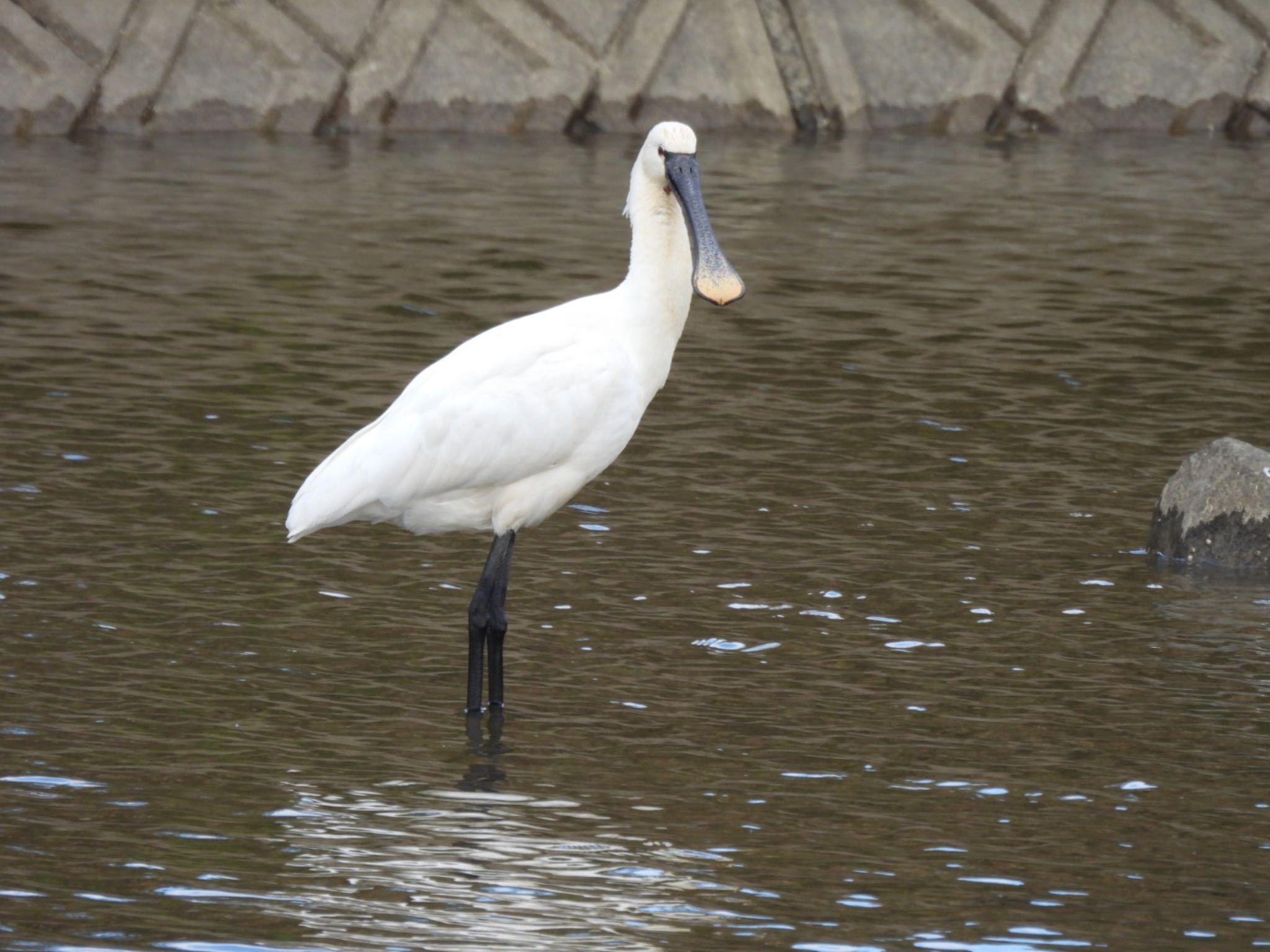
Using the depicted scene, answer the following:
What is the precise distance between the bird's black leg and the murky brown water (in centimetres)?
13

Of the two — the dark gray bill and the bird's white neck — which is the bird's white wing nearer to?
the bird's white neck

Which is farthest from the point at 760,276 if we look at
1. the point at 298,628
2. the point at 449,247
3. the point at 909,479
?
the point at 298,628

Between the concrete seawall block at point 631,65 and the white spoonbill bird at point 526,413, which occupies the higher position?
the concrete seawall block at point 631,65

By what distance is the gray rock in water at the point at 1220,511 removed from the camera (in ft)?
28.3

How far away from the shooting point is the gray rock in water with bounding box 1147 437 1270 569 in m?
8.64

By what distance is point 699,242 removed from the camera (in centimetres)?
739

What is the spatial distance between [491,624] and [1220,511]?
2927 millimetres

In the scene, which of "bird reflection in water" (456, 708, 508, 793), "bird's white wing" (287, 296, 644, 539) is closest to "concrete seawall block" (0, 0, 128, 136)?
"bird's white wing" (287, 296, 644, 539)

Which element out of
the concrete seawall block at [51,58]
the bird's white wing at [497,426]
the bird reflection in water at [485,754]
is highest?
the concrete seawall block at [51,58]

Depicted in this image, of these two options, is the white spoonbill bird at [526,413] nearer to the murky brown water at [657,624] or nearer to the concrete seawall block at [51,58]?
the murky brown water at [657,624]

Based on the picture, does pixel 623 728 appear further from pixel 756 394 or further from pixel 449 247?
pixel 449 247

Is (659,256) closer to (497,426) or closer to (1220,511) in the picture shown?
(497,426)

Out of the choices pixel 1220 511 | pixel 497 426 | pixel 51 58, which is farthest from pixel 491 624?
pixel 51 58

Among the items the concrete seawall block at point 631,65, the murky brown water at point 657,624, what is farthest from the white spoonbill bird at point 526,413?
the concrete seawall block at point 631,65
